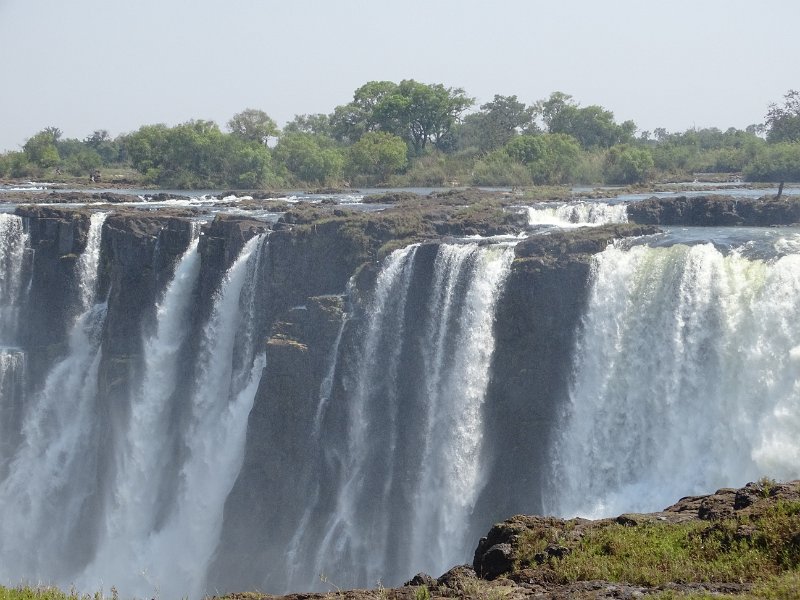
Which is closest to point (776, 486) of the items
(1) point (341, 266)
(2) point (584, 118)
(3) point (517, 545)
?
(3) point (517, 545)

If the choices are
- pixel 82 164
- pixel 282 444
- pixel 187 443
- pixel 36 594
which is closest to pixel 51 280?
pixel 187 443

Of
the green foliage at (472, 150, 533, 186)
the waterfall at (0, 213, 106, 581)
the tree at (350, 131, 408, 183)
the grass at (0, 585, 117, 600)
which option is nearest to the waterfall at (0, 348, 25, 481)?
the waterfall at (0, 213, 106, 581)

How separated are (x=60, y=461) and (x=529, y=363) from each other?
14898mm

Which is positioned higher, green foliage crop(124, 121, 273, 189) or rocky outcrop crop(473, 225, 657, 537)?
green foliage crop(124, 121, 273, 189)

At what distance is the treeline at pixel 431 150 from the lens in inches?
1914

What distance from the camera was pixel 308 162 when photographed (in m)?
55.3

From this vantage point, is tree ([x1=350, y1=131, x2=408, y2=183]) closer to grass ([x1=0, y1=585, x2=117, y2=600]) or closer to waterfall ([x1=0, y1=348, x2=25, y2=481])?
waterfall ([x1=0, y1=348, x2=25, y2=481])

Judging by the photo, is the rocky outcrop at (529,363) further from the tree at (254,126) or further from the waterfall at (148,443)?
the tree at (254,126)

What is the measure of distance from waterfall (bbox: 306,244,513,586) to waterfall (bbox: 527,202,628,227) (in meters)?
7.08

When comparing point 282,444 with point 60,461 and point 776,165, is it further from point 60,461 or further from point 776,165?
point 776,165

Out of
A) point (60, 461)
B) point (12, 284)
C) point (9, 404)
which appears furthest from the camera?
point (12, 284)

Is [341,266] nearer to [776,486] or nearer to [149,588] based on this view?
[149,588]

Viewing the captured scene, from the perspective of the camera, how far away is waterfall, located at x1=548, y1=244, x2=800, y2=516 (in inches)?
752

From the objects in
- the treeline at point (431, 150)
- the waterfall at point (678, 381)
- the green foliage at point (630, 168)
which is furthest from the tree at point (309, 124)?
the waterfall at point (678, 381)
